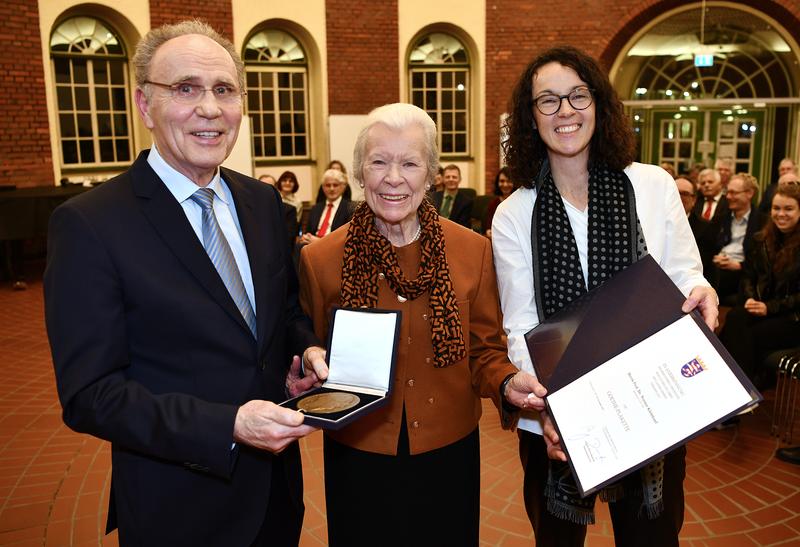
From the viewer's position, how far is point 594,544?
10.9 feet

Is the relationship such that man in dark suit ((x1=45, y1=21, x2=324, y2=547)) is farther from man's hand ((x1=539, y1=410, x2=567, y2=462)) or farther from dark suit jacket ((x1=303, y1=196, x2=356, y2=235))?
dark suit jacket ((x1=303, y1=196, x2=356, y2=235))

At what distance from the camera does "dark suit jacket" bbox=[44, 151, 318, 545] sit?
5.09ft

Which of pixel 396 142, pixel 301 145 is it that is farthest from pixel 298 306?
pixel 301 145

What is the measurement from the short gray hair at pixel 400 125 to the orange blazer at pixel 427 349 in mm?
224

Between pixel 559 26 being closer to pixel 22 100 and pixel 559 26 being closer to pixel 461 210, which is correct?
pixel 461 210

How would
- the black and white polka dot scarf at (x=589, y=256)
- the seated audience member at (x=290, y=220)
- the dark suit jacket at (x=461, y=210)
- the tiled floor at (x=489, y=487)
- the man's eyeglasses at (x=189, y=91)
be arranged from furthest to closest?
1. the dark suit jacket at (x=461, y=210)
2. the tiled floor at (x=489, y=487)
3. the seated audience member at (x=290, y=220)
4. the black and white polka dot scarf at (x=589, y=256)
5. the man's eyeglasses at (x=189, y=91)

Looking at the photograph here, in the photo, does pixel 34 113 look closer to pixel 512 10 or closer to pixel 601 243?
pixel 512 10

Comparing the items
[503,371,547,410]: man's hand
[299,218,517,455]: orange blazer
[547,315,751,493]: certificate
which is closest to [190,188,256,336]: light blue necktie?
[299,218,517,455]: orange blazer

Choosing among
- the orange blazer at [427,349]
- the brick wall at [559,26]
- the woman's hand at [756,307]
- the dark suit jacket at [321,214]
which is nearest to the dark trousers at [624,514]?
the orange blazer at [427,349]

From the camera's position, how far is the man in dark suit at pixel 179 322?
1.55 metres

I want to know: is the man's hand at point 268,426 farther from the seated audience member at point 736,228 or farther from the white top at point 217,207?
the seated audience member at point 736,228

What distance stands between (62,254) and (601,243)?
1.59m

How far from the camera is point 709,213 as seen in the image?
25.6 feet

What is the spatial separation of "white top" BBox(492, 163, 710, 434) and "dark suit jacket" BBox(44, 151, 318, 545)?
77 cm
